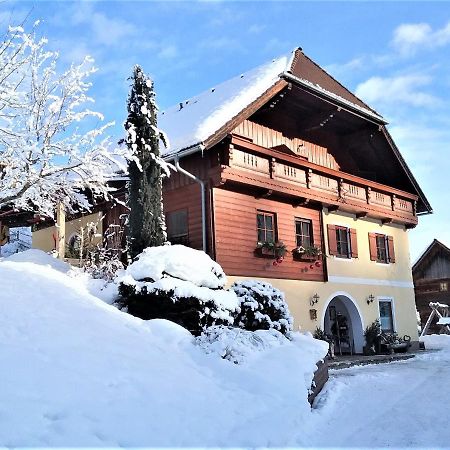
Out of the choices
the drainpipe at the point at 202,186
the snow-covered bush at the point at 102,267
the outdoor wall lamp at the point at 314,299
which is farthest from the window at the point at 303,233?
the snow-covered bush at the point at 102,267

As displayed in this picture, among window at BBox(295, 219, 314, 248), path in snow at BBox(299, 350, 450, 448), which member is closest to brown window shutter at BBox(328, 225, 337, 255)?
window at BBox(295, 219, 314, 248)

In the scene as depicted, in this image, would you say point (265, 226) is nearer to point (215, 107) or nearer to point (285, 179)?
point (285, 179)

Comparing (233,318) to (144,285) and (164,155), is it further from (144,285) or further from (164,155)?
(164,155)

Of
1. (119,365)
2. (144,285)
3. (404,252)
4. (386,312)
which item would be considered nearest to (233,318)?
(144,285)

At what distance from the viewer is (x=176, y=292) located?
9922mm

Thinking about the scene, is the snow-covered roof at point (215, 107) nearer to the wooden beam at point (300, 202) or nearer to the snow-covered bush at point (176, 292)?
the wooden beam at point (300, 202)

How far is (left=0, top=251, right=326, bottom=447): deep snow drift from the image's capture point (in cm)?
473

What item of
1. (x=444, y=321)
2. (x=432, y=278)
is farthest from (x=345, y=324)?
(x=432, y=278)

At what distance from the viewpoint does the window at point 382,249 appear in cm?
2073

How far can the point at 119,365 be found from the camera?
20.9 feet

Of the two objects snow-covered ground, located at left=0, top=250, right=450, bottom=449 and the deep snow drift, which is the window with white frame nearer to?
snow-covered ground, located at left=0, top=250, right=450, bottom=449

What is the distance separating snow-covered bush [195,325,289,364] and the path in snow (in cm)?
126

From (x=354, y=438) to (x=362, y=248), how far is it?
14034mm

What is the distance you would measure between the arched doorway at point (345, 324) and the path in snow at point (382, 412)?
21.7 feet
